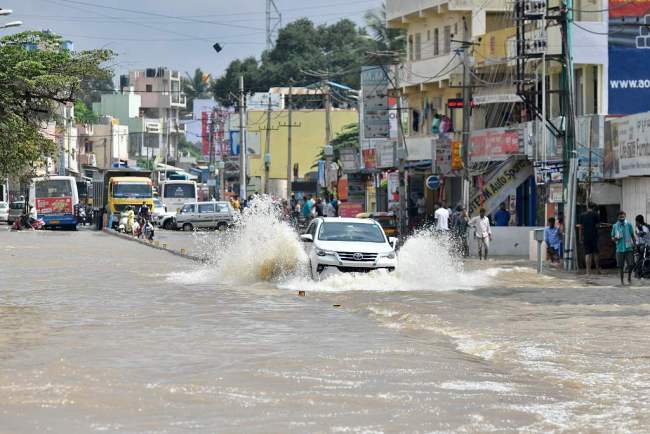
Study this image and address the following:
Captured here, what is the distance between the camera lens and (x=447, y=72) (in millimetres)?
58812

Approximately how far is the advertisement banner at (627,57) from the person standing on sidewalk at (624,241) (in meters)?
14.3

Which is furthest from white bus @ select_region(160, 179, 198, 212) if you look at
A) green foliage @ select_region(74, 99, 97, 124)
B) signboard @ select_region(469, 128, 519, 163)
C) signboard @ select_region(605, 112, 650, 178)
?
signboard @ select_region(605, 112, 650, 178)

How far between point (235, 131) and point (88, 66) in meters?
96.4

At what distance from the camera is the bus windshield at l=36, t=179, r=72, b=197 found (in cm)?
7375

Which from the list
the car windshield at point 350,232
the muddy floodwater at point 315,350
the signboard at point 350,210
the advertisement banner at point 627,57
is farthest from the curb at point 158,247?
the advertisement banner at point 627,57

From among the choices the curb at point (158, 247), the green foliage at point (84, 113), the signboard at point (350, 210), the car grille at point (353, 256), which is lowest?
the curb at point (158, 247)

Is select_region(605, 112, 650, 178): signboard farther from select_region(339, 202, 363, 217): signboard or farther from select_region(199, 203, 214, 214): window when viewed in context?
select_region(199, 203, 214, 214): window

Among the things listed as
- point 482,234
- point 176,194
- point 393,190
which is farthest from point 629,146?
point 176,194

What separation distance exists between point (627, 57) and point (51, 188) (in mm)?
38649

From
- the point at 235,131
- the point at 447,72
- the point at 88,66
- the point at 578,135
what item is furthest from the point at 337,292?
the point at 235,131

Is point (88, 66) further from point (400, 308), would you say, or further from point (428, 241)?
point (400, 308)

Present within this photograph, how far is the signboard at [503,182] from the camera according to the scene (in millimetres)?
50188

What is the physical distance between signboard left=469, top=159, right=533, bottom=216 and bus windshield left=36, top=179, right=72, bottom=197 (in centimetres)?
3036

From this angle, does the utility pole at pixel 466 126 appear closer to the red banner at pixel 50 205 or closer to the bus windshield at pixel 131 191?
the bus windshield at pixel 131 191
